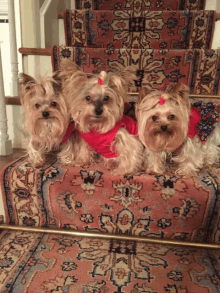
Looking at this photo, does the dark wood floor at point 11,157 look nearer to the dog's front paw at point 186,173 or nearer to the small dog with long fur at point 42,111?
the small dog with long fur at point 42,111

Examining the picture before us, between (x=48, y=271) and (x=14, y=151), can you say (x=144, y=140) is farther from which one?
(x=14, y=151)

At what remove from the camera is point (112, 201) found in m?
1.39

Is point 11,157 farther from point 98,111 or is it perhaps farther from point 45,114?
point 98,111

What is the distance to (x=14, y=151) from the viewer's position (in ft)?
6.33

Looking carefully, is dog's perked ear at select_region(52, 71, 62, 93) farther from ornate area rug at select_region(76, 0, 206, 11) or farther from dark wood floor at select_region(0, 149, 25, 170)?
ornate area rug at select_region(76, 0, 206, 11)

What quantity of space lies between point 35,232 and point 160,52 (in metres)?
1.35

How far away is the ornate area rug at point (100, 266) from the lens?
110 cm

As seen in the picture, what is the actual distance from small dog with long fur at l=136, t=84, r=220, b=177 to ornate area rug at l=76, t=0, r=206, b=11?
143 cm

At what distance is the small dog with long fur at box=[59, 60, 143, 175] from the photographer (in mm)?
1392

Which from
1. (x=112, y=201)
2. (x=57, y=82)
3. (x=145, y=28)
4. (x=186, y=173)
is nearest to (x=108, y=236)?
(x=112, y=201)

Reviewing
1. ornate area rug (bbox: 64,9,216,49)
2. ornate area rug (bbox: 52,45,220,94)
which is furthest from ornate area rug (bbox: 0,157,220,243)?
ornate area rug (bbox: 64,9,216,49)

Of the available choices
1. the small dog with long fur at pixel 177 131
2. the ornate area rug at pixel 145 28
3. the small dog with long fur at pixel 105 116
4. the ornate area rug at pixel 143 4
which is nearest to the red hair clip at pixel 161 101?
the small dog with long fur at pixel 177 131

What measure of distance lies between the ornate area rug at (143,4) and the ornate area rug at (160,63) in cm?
95

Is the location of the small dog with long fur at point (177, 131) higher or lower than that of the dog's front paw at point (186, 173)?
higher
